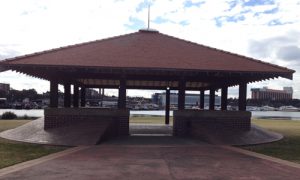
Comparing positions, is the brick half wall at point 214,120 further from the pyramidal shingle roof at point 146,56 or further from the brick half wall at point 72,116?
the brick half wall at point 72,116

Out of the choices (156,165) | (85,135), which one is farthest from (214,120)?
(156,165)

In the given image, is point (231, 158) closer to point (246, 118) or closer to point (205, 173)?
point (205, 173)

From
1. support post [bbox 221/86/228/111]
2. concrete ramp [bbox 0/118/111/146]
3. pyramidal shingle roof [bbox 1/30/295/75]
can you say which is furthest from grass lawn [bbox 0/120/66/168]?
support post [bbox 221/86/228/111]

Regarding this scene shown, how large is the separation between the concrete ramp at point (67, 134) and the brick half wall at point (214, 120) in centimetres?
390

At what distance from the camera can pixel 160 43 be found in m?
25.2

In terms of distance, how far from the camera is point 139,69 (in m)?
20.2

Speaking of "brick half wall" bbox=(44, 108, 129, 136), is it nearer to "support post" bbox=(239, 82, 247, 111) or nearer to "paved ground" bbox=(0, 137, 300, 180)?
"paved ground" bbox=(0, 137, 300, 180)

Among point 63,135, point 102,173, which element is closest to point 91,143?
point 63,135

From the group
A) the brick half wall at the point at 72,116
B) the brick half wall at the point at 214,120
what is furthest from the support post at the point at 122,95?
the brick half wall at the point at 214,120

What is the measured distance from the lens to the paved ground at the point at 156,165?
1171 centimetres

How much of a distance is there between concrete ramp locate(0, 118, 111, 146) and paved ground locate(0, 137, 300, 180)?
158cm

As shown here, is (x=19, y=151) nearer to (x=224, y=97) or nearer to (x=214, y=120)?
(x=214, y=120)

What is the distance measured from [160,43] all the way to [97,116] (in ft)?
18.5

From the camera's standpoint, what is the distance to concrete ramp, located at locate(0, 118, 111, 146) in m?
19.1
